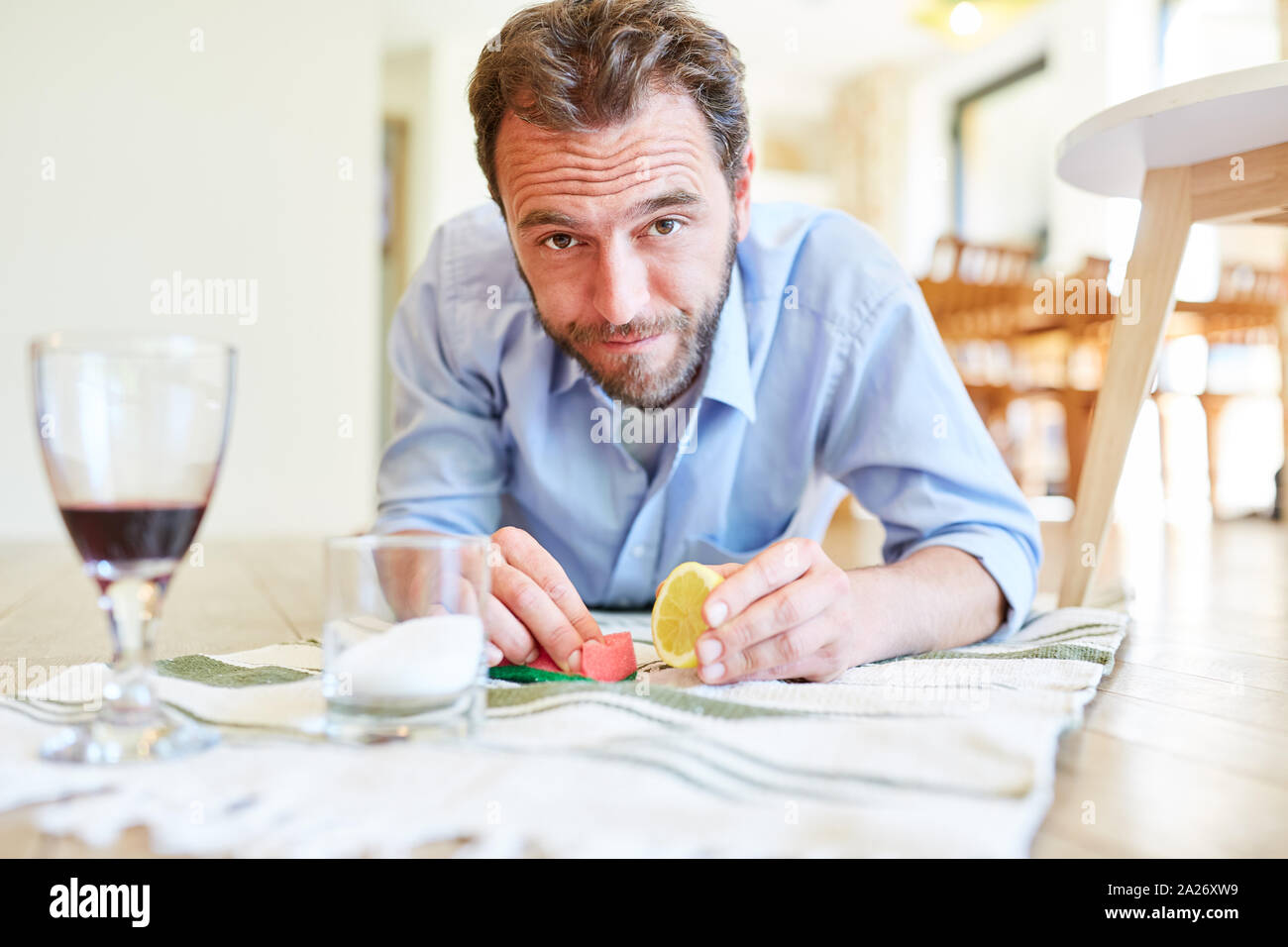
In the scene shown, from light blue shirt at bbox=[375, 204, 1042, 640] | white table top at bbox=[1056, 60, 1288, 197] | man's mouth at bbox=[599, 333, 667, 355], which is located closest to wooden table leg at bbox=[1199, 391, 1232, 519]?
white table top at bbox=[1056, 60, 1288, 197]

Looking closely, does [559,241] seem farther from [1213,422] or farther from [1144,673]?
[1213,422]

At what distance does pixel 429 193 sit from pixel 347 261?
1918mm

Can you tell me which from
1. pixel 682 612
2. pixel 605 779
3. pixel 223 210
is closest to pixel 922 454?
pixel 682 612

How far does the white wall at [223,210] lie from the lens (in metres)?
3.66

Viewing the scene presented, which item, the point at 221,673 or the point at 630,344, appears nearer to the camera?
the point at 221,673

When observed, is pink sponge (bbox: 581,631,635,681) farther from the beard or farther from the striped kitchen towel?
the beard

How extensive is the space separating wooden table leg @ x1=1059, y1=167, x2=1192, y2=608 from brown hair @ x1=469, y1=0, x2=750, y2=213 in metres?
0.53

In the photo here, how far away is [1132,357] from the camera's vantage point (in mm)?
1269

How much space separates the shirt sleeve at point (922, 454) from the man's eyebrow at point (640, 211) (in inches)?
11.3

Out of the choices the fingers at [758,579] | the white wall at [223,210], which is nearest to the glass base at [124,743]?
the fingers at [758,579]

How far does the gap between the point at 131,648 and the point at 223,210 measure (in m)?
3.75

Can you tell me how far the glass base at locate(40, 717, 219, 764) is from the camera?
0.57 metres

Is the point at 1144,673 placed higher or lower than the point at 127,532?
lower

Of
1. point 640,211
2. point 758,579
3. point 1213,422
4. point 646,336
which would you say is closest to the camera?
point 758,579
